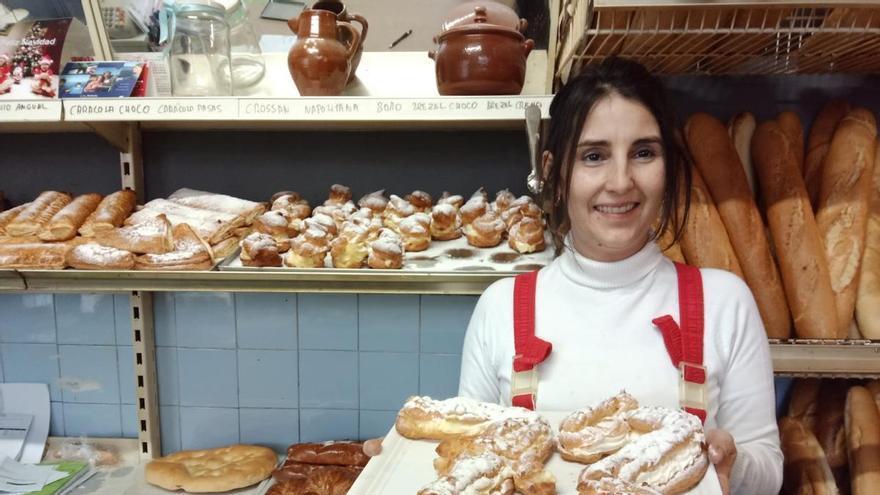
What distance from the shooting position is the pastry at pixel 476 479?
0.67m

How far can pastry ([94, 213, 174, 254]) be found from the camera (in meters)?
1.37

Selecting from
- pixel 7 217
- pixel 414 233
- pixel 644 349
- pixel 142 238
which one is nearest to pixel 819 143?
pixel 644 349

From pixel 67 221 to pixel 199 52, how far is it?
0.58 m

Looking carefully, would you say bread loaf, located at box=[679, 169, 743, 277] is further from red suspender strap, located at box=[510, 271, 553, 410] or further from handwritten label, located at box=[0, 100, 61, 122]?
handwritten label, located at box=[0, 100, 61, 122]

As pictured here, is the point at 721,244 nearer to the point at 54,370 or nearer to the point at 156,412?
the point at 156,412

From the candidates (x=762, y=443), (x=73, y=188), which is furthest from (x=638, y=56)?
(x=73, y=188)

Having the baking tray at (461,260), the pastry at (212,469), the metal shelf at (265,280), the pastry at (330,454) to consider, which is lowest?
the pastry at (212,469)

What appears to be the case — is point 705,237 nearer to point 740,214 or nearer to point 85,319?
point 740,214

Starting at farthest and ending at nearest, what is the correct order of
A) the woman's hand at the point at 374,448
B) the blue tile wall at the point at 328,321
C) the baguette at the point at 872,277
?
the blue tile wall at the point at 328,321 < the baguette at the point at 872,277 < the woman's hand at the point at 374,448

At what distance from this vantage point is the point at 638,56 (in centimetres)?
129

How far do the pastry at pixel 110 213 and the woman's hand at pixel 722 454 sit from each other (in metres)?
1.45

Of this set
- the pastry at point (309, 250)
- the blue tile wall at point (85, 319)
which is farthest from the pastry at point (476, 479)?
the blue tile wall at point (85, 319)

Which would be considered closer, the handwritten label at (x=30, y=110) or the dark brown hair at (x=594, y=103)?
the dark brown hair at (x=594, y=103)

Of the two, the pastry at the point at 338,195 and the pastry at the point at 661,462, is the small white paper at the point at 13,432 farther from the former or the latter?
the pastry at the point at 661,462
